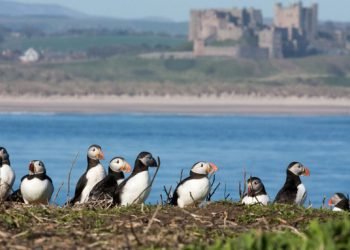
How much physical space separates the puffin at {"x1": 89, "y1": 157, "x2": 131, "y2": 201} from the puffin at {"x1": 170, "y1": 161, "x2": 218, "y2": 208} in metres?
0.67

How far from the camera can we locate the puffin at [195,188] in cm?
1326

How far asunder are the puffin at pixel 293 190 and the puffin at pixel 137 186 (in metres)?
1.96

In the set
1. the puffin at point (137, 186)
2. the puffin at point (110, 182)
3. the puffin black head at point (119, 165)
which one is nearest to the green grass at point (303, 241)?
the puffin at point (137, 186)

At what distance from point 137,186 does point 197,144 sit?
64788 mm

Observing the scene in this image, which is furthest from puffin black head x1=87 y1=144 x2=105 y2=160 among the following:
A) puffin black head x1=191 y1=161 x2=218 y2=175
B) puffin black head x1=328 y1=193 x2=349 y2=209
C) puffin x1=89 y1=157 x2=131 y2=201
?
puffin black head x1=328 y1=193 x2=349 y2=209

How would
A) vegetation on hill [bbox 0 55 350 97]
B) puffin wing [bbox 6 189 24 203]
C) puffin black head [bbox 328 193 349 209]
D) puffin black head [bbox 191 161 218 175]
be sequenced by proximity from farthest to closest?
vegetation on hill [bbox 0 55 350 97]
puffin black head [bbox 328 193 349 209]
puffin wing [bbox 6 189 24 203]
puffin black head [bbox 191 161 218 175]

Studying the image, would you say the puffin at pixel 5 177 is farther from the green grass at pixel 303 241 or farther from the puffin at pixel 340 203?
the green grass at pixel 303 241

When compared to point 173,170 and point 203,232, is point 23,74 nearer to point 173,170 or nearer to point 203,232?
point 173,170

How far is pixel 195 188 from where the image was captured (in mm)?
13258

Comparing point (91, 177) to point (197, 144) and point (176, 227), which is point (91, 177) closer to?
point (176, 227)

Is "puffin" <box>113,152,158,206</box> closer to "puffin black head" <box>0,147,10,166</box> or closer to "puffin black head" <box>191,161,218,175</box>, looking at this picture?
"puffin black head" <box>191,161,218,175</box>

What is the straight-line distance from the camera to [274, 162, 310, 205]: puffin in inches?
596

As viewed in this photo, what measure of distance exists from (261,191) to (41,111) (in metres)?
118

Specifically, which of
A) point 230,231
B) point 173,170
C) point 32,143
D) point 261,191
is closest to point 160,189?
point 173,170
